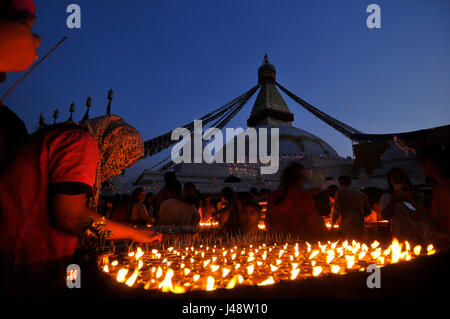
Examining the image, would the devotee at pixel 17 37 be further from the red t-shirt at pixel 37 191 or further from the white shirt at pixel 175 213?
the white shirt at pixel 175 213

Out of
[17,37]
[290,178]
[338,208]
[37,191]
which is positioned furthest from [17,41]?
[338,208]

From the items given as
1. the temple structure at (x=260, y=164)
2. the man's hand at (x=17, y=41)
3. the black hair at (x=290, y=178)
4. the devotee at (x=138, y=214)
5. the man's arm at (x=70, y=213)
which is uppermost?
the temple structure at (x=260, y=164)

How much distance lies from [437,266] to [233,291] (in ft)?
3.32

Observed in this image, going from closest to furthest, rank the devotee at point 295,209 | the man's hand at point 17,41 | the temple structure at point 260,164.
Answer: the man's hand at point 17,41 → the devotee at point 295,209 → the temple structure at point 260,164

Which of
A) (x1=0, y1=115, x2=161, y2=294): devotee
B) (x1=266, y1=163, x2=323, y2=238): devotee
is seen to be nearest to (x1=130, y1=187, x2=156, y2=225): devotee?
(x1=266, y1=163, x2=323, y2=238): devotee

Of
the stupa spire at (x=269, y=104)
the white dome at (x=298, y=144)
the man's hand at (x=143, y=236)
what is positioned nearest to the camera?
the man's hand at (x=143, y=236)

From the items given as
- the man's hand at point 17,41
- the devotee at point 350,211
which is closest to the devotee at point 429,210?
the devotee at point 350,211

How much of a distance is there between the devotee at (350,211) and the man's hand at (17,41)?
15.4 feet

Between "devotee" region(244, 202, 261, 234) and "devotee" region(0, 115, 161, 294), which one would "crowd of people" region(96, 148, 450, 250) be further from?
"devotee" region(0, 115, 161, 294)

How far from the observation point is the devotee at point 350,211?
443 centimetres

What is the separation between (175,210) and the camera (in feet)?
14.8

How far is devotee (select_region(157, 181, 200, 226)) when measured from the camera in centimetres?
450

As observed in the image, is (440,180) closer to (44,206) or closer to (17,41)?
(44,206)

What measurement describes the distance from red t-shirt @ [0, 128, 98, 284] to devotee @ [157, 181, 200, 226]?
3.24m
